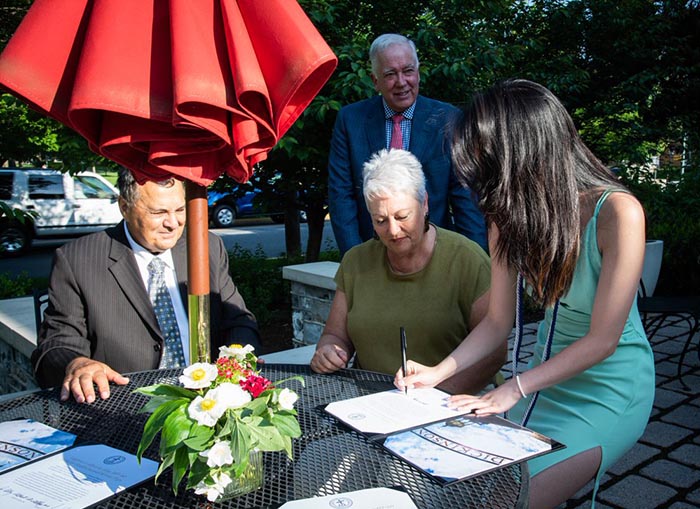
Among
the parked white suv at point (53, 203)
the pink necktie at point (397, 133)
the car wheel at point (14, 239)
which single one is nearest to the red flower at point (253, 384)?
the pink necktie at point (397, 133)

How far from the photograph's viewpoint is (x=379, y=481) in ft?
4.41

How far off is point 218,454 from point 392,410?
658 mm

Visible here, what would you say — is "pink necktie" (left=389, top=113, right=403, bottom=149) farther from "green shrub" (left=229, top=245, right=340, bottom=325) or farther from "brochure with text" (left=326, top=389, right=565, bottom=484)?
"green shrub" (left=229, top=245, right=340, bottom=325)

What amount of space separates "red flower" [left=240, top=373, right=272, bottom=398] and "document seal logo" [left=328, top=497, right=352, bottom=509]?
0.86ft

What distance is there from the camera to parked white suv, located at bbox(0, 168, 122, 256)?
12.7 metres

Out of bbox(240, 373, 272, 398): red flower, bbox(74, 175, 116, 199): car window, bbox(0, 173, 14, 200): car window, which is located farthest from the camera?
bbox(74, 175, 116, 199): car window

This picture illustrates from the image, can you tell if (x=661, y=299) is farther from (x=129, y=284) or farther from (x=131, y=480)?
(x=131, y=480)

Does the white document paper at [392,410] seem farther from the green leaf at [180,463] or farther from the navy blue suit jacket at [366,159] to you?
the navy blue suit jacket at [366,159]

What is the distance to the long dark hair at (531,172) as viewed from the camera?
173 cm

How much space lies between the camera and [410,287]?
235 centimetres

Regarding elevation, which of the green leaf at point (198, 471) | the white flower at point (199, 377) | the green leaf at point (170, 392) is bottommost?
the green leaf at point (198, 471)

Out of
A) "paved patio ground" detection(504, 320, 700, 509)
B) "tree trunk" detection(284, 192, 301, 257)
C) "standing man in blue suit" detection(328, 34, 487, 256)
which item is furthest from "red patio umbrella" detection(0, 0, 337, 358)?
"tree trunk" detection(284, 192, 301, 257)

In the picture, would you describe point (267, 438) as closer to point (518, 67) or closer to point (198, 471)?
point (198, 471)

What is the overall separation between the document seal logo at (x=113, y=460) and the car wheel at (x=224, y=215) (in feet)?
54.7
